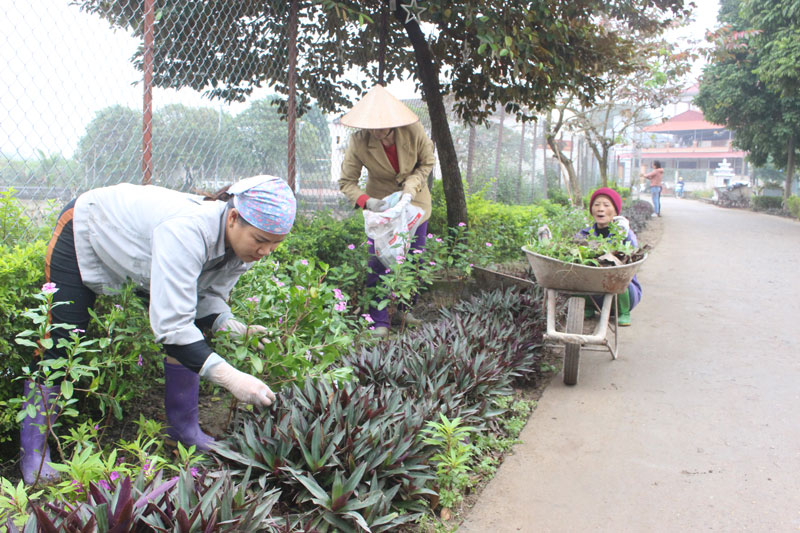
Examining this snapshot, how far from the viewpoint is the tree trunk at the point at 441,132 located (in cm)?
662

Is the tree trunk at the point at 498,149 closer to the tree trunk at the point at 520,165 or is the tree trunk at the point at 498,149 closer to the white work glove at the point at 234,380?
the tree trunk at the point at 520,165

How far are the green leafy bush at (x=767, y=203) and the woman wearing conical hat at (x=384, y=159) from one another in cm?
2588

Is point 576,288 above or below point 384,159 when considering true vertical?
below

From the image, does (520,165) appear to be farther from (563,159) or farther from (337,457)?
(337,457)

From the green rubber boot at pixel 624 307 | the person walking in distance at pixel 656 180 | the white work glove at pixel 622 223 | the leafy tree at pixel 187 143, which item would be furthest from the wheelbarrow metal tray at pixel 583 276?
the person walking in distance at pixel 656 180

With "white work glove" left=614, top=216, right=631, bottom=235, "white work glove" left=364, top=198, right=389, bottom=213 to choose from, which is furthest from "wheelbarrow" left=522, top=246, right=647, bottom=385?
"white work glove" left=364, top=198, right=389, bottom=213

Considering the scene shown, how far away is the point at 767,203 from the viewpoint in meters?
26.6

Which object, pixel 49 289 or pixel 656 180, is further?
pixel 656 180

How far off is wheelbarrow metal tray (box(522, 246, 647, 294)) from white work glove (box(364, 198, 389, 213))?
1269mm

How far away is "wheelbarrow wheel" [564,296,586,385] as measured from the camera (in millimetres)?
4355

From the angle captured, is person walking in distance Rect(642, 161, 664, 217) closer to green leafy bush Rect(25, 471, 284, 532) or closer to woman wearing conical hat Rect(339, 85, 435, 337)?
woman wearing conical hat Rect(339, 85, 435, 337)

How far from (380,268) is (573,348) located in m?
1.70

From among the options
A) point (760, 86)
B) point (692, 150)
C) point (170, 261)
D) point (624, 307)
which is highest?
point (692, 150)

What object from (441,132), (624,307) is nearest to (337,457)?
(624,307)
